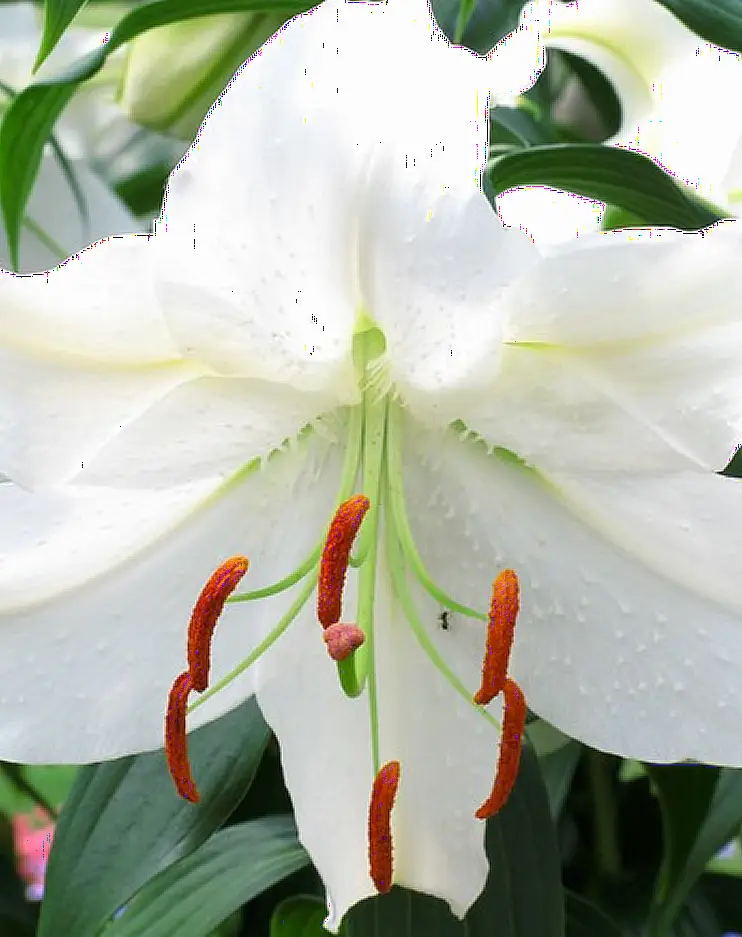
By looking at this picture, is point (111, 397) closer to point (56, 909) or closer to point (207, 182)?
point (207, 182)

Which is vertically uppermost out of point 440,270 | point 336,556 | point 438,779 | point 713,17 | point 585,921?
point 713,17

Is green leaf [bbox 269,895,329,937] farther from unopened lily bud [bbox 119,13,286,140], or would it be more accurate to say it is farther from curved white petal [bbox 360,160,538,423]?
unopened lily bud [bbox 119,13,286,140]

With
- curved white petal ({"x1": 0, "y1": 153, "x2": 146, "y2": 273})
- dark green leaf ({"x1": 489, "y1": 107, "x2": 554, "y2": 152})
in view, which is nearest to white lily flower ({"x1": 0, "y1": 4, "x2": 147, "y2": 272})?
curved white petal ({"x1": 0, "y1": 153, "x2": 146, "y2": 273})

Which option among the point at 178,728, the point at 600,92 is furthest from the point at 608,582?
the point at 600,92

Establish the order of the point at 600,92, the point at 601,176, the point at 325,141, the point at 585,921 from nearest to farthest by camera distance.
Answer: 1. the point at 325,141
2. the point at 601,176
3. the point at 585,921
4. the point at 600,92

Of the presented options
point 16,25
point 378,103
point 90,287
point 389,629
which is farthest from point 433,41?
point 16,25

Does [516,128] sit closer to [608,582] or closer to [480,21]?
[480,21]

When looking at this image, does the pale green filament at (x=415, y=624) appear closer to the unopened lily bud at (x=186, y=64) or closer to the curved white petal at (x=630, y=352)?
the curved white petal at (x=630, y=352)

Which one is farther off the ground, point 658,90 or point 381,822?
point 658,90
